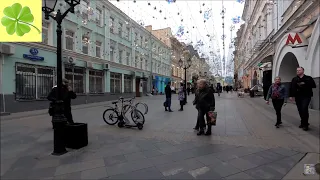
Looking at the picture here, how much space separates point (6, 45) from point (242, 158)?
12.8 metres

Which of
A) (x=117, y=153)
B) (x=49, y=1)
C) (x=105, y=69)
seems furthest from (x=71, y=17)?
(x=117, y=153)

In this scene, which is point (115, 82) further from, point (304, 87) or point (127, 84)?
point (304, 87)

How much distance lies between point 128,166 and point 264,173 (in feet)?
7.26

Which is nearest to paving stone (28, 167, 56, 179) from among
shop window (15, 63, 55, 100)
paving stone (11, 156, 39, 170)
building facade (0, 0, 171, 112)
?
paving stone (11, 156, 39, 170)

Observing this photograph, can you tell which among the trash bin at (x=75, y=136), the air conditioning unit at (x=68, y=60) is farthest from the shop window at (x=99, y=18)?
the trash bin at (x=75, y=136)

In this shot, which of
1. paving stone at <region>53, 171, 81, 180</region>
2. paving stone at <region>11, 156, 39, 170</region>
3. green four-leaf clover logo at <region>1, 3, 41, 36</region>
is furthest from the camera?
paving stone at <region>11, 156, 39, 170</region>

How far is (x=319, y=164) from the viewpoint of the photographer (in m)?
3.85

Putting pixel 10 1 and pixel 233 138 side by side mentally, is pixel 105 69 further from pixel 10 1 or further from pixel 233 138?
pixel 10 1

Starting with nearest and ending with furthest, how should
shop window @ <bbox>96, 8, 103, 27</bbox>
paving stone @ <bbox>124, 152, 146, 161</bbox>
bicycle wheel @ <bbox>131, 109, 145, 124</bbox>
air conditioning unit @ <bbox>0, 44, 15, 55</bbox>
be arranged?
paving stone @ <bbox>124, 152, 146, 161</bbox>
bicycle wheel @ <bbox>131, 109, 145, 124</bbox>
air conditioning unit @ <bbox>0, 44, 15, 55</bbox>
shop window @ <bbox>96, 8, 103, 27</bbox>

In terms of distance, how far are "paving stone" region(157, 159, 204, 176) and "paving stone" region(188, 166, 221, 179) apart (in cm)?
13

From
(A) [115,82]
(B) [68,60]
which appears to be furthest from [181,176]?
(A) [115,82]

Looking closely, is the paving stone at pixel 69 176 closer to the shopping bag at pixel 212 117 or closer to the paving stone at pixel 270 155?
the paving stone at pixel 270 155

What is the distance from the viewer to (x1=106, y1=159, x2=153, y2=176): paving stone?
3.68 metres

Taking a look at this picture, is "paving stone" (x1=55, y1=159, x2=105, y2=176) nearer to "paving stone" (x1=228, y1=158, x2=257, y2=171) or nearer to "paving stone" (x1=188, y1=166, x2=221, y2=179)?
"paving stone" (x1=188, y1=166, x2=221, y2=179)
